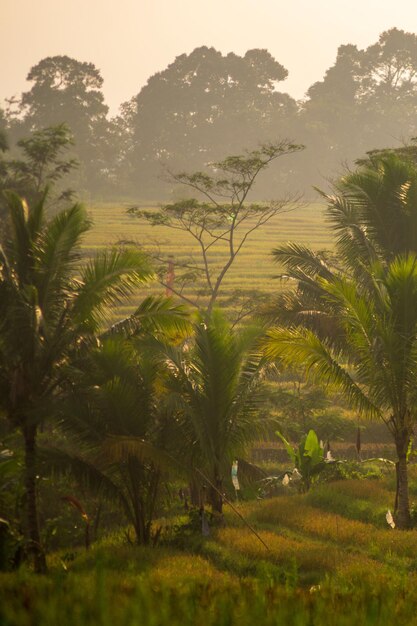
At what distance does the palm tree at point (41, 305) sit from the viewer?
534 inches

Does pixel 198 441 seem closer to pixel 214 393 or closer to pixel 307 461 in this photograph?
pixel 214 393

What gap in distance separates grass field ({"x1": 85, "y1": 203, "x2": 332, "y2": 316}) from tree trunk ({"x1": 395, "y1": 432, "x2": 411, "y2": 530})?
22.5 metres

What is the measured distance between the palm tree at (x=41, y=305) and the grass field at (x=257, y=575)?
2.32 metres

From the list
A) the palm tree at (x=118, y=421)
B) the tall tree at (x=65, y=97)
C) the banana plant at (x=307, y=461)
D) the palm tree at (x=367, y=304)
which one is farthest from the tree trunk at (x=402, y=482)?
the tall tree at (x=65, y=97)

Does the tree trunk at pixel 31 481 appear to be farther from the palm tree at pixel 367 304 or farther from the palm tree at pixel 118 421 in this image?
the palm tree at pixel 367 304

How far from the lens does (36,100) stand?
84625 mm

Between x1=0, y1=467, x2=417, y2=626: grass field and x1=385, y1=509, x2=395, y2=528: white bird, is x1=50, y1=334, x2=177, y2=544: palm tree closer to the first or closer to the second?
x1=0, y1=467, x2=417, y2=626: grass field

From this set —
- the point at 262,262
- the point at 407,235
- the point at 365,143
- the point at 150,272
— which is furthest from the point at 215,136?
the point at 150,272

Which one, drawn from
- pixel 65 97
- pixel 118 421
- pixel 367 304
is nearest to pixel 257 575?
pixel 118 421

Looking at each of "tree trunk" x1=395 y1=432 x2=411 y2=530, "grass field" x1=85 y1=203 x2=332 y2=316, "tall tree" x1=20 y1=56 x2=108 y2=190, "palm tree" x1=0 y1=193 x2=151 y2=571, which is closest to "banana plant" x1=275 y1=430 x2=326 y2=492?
"tree trunk" x1=395 y1=432 x2=411 y2=530

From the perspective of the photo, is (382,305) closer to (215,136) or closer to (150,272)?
(150,272)

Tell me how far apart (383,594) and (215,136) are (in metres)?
83.2

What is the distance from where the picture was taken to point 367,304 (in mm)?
15438

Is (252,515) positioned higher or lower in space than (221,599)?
lower
